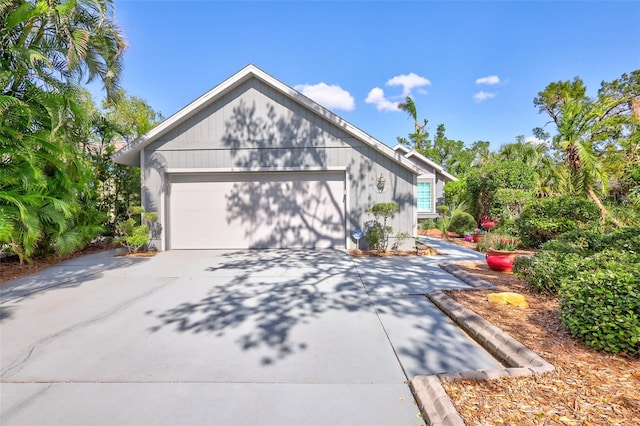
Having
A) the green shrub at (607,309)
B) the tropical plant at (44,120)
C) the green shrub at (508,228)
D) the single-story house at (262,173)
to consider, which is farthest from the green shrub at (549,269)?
the tropical plant at (44,120)

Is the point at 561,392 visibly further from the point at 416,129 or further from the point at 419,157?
the point at 416,129

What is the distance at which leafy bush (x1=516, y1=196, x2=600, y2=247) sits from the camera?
7.49 metres

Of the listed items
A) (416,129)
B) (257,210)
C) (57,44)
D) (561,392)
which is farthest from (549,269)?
(416,129)

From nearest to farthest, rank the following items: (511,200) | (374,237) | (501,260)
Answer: (501,260), (374,237), (511,200)

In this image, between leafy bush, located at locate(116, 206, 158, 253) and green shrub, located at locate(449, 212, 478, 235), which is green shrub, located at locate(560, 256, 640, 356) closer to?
leafy bush, located at locate(116, 206, 158, 253)

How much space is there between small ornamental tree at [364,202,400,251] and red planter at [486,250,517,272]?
106 inches

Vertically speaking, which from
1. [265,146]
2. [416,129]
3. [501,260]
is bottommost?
[501,260]

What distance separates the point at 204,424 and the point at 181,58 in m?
11.5

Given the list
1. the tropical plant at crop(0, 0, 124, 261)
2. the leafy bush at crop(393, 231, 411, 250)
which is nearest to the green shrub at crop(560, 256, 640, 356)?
the leafy bush at crop(393, 231, 411, 250)

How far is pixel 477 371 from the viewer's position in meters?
2.17

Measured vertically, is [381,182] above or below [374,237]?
above

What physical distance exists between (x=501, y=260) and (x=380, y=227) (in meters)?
3.17

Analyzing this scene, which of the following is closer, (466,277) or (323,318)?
(323,318)

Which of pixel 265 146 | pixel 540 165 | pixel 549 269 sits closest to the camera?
pixel 549 269
